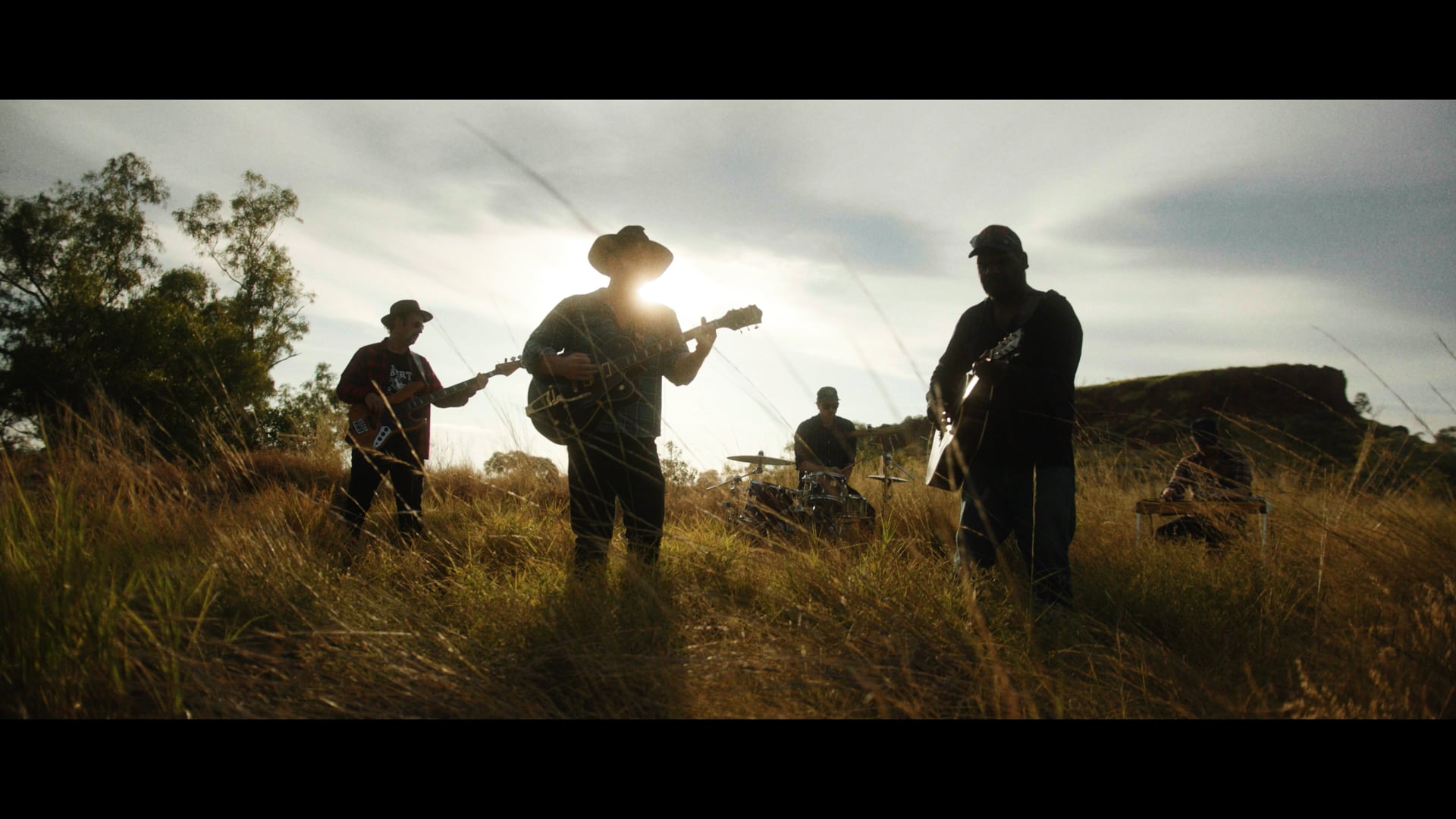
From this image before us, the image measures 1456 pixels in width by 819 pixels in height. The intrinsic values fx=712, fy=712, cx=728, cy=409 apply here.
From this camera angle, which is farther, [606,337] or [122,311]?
[122,311]

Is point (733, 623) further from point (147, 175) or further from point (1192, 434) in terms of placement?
point (147, 175)

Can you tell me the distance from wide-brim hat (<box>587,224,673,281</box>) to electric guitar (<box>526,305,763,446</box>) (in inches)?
15.1

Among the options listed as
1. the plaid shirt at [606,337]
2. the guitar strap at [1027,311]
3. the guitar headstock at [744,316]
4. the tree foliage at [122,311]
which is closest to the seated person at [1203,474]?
the guitar strap at [1027,311]

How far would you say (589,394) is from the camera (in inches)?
132

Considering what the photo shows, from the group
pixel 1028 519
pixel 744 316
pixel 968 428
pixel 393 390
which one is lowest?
pixel 1028 519

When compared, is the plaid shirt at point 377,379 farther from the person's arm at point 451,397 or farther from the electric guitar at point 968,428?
the electric guitar at point 968,428

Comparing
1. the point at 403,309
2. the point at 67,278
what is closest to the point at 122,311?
the point at 67,278

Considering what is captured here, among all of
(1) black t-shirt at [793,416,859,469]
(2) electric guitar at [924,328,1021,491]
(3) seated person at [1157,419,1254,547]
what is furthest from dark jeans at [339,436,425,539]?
(3) seated person at [1157,419,1254,547]

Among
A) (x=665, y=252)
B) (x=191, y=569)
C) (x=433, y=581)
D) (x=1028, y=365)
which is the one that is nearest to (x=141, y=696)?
(x=191, y=569)

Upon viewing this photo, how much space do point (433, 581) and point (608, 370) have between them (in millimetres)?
1199

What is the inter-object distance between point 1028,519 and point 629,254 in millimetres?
2212

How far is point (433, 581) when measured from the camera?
296 cm

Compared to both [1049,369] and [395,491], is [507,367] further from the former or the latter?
[1049,369]

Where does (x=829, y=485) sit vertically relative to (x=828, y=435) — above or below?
below
